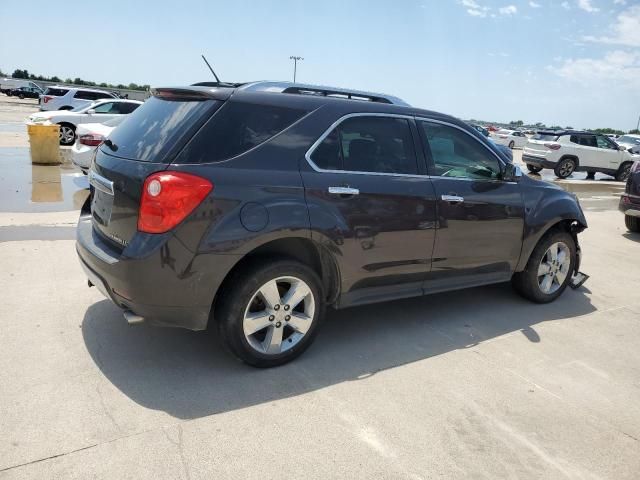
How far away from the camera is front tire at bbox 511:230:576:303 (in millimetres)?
5051

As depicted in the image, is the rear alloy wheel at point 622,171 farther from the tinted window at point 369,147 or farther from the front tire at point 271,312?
the front tire at point 271,312

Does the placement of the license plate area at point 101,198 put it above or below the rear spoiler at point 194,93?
below

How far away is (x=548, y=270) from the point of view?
17.0 feet

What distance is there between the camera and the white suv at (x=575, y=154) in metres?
18.9

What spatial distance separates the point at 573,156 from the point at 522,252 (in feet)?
53.8

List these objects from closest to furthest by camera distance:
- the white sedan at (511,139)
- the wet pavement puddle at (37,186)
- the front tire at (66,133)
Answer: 1. the wet pavement puddle at (37,186)
2. the front tire at (66,133)
3. the white sedan at (511,139)

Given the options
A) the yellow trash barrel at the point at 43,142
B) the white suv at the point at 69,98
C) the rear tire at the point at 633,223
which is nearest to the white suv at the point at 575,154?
the rear tire at the point at 633,223

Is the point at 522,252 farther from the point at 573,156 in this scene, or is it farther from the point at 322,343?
the point at 573,156

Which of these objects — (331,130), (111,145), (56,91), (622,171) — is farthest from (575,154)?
(56,91)

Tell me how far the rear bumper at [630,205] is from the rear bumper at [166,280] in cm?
786

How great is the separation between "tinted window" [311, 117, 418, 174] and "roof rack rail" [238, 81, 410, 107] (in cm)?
29

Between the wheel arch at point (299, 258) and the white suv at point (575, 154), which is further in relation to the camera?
the white suv at point (575, 154)

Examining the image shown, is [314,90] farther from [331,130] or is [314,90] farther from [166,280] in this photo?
[166,280]

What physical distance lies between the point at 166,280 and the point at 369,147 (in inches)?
68.0
